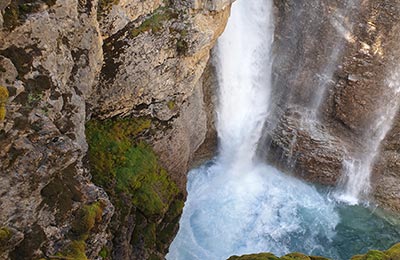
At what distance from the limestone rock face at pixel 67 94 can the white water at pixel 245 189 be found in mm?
4884

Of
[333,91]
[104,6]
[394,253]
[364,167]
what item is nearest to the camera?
[394,253]

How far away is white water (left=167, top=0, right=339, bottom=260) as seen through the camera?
15.5 meters

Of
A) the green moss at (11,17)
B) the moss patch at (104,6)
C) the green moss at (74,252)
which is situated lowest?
the green moss at (74,252)

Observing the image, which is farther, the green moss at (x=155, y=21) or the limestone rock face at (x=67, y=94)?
the green moss at (x=155, y=21)

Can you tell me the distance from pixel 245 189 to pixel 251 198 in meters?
0.53

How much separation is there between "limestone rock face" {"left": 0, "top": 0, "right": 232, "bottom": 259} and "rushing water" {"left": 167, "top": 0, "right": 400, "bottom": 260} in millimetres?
5091

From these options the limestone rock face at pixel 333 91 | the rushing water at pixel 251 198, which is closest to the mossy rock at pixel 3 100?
the rushing water at pixel 251 198

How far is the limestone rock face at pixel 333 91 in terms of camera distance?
16.6 metres

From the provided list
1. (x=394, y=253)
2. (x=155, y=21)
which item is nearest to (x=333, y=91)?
(x=155, y=21)

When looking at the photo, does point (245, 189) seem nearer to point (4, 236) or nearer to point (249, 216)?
point (249, 216)

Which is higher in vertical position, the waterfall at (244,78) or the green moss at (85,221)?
the green moss at (85,221)

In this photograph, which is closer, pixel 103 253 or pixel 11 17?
pixel 11 17

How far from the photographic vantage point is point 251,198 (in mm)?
17125

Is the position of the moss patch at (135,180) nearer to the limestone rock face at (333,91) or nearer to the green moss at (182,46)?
the green moss at (182,46)
